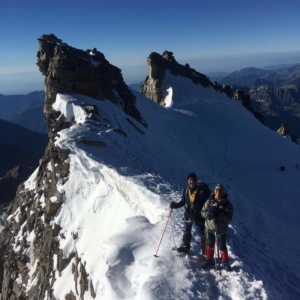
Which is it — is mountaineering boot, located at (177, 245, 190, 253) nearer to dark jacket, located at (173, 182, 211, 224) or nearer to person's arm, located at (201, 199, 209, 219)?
dark jacket, located at (173, 182, 211, 224)

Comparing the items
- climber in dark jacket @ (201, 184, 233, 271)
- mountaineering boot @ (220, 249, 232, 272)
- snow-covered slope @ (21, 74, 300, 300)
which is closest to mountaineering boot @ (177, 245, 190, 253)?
snow-covered slope @ (21, 74, 300, 300)

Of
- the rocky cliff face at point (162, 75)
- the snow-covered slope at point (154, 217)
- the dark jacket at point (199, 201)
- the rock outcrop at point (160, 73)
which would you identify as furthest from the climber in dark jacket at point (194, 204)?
the rock outcrop at point (160, 73)

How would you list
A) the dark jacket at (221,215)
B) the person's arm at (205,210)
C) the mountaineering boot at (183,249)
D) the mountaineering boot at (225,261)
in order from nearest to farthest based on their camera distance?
the dark jacket at (221,215), the mountaineering boot at (225,261), the person's arm at (205,210), the mountaineering boot at (183,249)

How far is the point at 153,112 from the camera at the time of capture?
137ft

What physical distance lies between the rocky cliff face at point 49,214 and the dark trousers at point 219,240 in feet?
15.1

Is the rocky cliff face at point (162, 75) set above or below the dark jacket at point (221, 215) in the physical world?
above

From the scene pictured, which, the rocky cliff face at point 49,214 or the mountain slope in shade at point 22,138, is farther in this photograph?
the mountain slope in shade at point 22,138

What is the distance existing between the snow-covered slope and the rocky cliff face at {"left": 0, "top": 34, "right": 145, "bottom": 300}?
88 cm

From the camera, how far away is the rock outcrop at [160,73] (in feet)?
189

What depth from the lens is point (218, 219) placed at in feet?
23.9

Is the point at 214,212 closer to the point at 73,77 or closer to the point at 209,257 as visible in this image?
the point at 209,257

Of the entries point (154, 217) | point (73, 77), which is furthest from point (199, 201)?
point (73, 77)

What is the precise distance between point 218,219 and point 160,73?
55320 mm

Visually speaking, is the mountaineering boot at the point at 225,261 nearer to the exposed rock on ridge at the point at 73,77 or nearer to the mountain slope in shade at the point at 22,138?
the exposed rock on ridge at the point at 73,77
